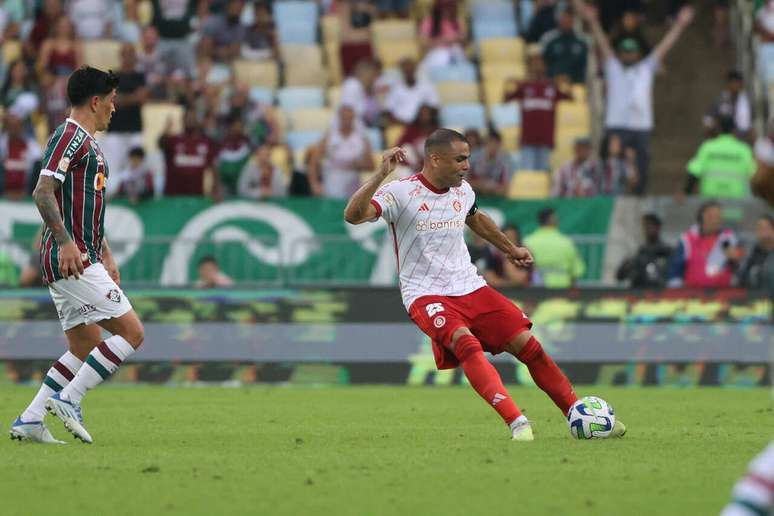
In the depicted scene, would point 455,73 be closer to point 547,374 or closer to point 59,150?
point 547,374

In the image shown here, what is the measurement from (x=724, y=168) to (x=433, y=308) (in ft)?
37.9

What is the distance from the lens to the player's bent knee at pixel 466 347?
38.2ft

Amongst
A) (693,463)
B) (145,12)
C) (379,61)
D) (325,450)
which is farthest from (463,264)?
(145,12)

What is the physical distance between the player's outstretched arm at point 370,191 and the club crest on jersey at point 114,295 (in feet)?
5.36

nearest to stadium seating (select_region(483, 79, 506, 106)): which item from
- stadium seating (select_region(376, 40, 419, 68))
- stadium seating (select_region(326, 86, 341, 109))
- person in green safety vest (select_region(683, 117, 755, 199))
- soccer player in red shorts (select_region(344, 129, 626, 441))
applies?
stadium seating (select_region(376, 40, 419, 68))

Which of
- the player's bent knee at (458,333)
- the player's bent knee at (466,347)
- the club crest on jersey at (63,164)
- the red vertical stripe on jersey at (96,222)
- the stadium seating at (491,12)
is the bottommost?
the player's bent knee at (466,347)

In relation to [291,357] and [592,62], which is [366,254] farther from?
[592,62]

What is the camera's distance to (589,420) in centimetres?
1182

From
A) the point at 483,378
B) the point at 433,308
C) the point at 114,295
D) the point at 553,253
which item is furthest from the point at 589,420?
the point at 553,253

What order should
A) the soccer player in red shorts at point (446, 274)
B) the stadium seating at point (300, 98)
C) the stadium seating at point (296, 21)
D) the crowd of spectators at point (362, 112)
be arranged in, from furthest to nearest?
1. the stadium seating at point (296, 21)
2. the stadium seating at point (300, 98)
3. the crowd of spectators at point (362, 112)
4. the soccer player in red shorts at point (446, 274)

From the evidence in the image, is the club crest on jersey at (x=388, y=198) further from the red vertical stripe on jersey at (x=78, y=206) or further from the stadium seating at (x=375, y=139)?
the stadium seating at (x=375, y=139)

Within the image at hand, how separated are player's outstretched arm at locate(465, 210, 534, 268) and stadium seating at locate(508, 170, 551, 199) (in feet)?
34.3

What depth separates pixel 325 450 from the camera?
1130 cm

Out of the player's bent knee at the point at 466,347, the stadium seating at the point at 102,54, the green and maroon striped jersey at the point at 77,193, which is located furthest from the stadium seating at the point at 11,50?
the player's bent knee at the point at 466,347
